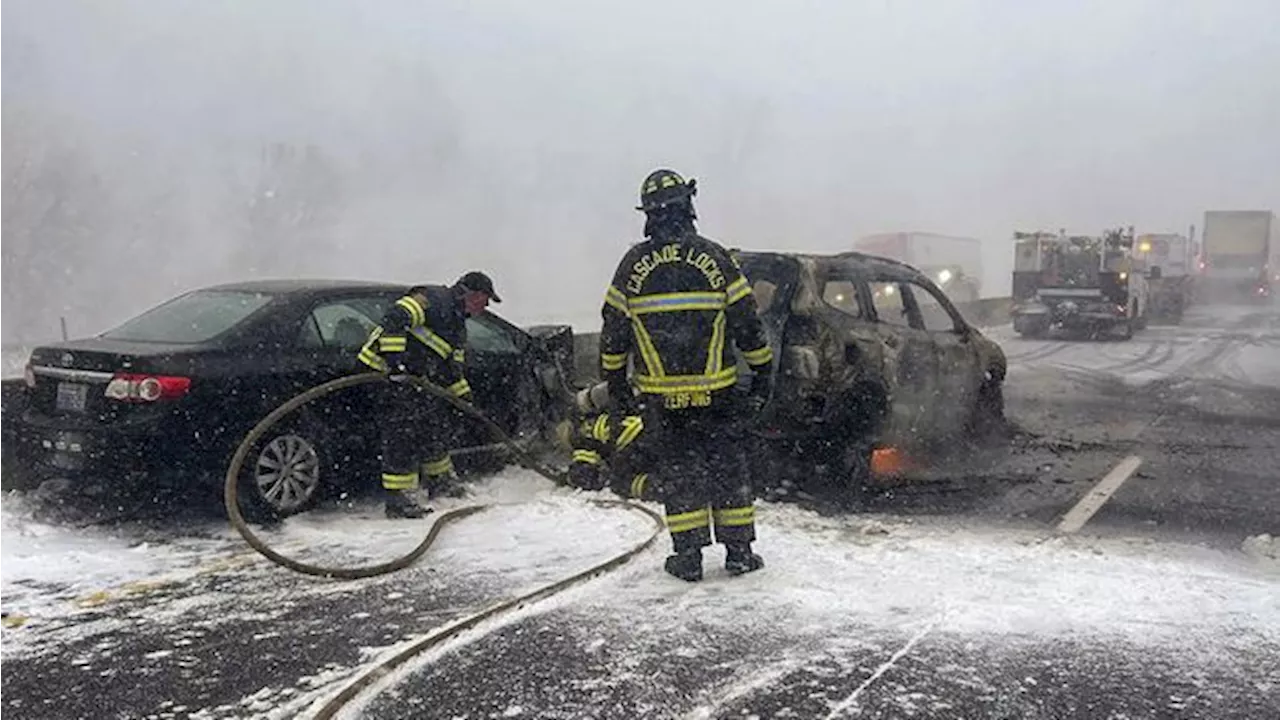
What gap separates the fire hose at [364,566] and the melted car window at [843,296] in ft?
6.20

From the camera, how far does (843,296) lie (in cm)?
660

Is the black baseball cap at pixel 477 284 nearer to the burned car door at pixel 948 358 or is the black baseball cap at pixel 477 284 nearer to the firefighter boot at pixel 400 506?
the firefighter boot at pixel 400 506

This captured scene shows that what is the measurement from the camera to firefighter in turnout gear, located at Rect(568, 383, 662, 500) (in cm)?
564

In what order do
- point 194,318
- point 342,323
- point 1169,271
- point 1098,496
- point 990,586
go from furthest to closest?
point 1169,271 < point 1098,496 < point 342,323 < point 194,318 < point 990,586

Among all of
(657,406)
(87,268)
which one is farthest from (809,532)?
(87,268)

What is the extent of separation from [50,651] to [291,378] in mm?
2221

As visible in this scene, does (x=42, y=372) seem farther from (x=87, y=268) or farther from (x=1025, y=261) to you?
(x=87, y=268)

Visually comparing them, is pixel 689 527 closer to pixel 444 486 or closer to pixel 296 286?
pixel 444 486

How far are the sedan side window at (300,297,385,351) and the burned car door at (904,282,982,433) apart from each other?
12.7ft

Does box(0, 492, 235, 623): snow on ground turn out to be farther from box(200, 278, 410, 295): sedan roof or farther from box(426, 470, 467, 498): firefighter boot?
box(200, 278, 410, 295): sedan roof

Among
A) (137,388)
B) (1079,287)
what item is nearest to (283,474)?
(137,388)

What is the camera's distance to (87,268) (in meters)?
59.9

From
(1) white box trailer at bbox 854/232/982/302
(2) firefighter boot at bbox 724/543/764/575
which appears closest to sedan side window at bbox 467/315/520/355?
(2) firefighter boot at bbox 724/543/764/575

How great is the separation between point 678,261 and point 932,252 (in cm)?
3650
